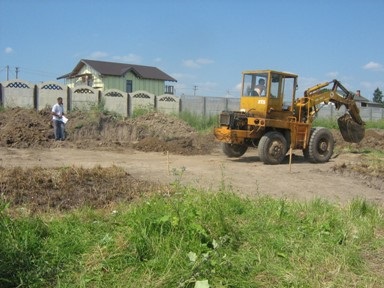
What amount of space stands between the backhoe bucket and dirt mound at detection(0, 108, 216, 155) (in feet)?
16.5

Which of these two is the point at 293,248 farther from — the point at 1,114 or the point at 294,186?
the point at 1,114

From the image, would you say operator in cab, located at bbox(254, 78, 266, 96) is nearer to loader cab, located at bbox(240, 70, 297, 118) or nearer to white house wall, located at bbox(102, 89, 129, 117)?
loader cab, located at bbox(240, 70, 297, 118)

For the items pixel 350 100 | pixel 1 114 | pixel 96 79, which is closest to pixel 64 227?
pixel 350 100

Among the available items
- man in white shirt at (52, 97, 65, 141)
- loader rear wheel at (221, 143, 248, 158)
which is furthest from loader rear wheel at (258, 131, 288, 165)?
man in white shirt at (52, 97, 65, 141)

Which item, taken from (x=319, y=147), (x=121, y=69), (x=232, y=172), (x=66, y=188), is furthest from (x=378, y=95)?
(x=66, y=188)

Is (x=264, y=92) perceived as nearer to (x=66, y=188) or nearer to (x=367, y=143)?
(x=66, y=188)

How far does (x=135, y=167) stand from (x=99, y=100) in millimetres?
10913

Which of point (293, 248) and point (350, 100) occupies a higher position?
point (350, 100)

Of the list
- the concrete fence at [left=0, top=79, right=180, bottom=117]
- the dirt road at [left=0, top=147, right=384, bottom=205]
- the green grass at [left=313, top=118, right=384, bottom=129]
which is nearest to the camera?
the dirt road at [left=0, top=147, right=384, bottom=205]

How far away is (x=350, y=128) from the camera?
1708cm

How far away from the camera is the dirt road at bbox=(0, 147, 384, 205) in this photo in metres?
9.71

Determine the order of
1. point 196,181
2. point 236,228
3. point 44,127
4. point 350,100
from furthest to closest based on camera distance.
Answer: point 44,127 → point 350,100 → point 196,181 → point 236,228

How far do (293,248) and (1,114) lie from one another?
1639 centimetres

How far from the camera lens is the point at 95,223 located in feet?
18.5
